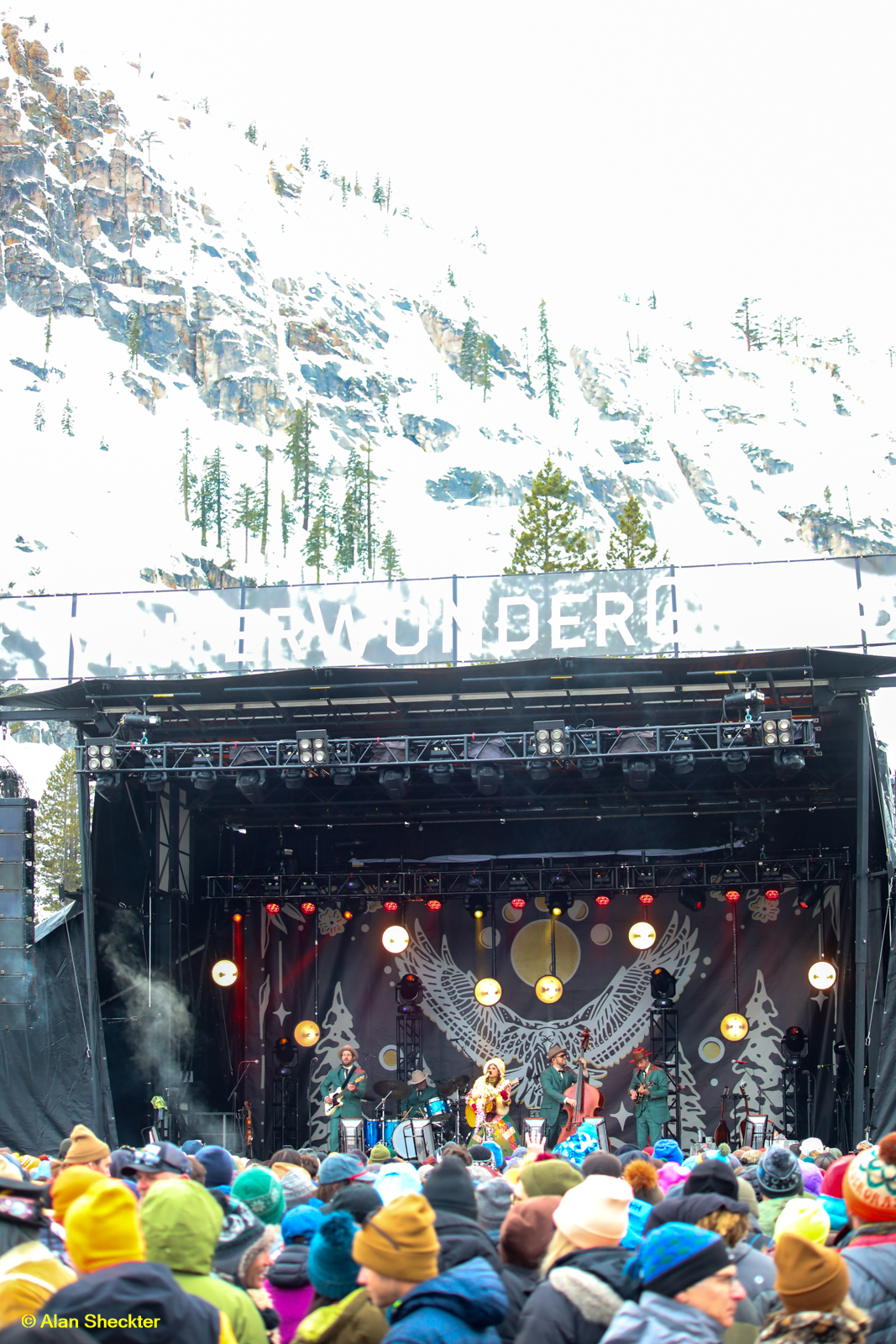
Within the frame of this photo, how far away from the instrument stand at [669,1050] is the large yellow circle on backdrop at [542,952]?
1390mm

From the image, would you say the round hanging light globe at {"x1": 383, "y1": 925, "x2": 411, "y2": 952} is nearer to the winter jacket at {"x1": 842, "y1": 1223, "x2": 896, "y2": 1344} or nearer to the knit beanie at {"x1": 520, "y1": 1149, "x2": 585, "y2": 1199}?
the knit beanie at {"x1": 520, "y1": 1149, "x2": 585, "y2": 1199}

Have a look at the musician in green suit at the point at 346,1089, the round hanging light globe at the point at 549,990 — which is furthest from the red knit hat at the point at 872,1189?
the round hanging light globe at the point at 549,990

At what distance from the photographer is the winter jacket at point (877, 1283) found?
371 cm

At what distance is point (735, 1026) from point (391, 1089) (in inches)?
190

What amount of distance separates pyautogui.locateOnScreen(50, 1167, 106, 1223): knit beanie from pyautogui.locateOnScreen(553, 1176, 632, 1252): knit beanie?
1.89 m

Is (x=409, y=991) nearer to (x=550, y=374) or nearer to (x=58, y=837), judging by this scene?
(x=58, y=837)

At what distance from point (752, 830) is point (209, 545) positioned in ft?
271

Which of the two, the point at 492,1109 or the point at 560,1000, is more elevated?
the point at 560,1000

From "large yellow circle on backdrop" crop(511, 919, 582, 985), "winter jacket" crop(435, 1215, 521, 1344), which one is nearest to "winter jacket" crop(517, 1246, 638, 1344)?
"winter jacket" crop(435, 1215, 521, 1344)

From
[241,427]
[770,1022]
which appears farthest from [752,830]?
[241,427]

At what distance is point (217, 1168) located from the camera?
219 inches

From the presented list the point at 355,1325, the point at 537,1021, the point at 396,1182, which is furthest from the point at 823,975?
the point at 355,1325

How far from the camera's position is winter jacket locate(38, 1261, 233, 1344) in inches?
109

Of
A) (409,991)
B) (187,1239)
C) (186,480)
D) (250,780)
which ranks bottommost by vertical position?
(409,991)
